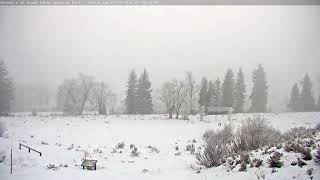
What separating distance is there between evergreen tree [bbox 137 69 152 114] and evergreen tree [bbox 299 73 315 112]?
1346 inches

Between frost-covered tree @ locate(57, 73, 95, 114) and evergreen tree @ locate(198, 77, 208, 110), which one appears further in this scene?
frost-covered tree @ locate(57, 73, 95, 114)

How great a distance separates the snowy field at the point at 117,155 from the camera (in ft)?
40.0

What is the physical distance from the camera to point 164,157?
20.3 metres

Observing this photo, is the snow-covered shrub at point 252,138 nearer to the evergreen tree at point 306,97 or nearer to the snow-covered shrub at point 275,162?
the snow-covered shrub at point 275,162

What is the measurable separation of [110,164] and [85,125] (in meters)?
20.9

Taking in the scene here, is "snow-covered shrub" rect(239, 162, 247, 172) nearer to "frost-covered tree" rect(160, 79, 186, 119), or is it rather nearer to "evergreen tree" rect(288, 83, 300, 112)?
"frost-covered tree" rect(160, 79, 186, 119)

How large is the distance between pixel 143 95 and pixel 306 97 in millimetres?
36418

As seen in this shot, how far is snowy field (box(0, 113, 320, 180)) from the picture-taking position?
12190 mm

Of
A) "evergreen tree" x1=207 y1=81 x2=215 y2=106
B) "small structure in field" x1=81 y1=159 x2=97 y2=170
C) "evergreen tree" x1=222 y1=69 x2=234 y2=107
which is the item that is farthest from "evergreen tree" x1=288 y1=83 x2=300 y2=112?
"small structure in field" x1=81 y1=159 x2=97 y2=170

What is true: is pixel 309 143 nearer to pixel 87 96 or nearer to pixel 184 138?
pixel 184 138

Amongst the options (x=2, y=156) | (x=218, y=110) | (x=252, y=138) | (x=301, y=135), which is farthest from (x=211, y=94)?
(x=2, y=156)

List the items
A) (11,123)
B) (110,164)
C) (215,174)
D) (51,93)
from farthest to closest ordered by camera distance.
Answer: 1. (51,93)
2. (11,123)
3. (110,164)
4. (215,174)

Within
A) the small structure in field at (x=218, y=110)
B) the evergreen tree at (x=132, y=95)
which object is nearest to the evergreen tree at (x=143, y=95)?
the evergreen tree at (x=132, y=95)

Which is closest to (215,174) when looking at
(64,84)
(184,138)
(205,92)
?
(184,138)
